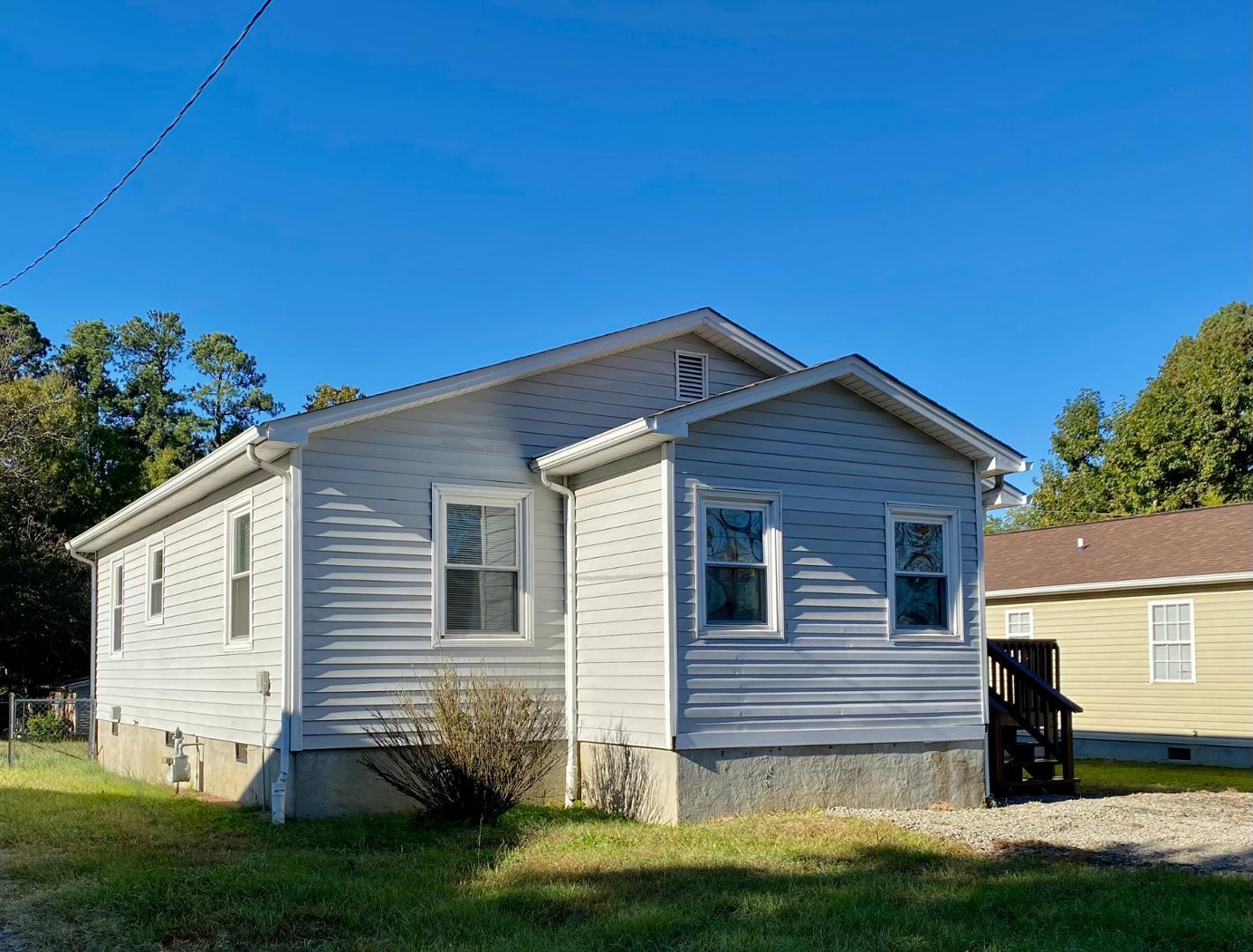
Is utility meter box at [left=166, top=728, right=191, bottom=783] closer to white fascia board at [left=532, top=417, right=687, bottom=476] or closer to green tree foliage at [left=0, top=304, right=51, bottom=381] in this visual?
white fascia board at [left=532, top=417, right=687, bottom=476]

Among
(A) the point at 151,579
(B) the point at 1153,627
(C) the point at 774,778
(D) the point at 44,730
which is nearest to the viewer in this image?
(C) the point at 774,778

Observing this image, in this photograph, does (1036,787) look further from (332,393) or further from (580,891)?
(332,393)

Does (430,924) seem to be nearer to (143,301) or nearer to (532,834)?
(532,834)

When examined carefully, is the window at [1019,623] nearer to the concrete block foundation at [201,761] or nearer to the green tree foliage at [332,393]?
the concrete block foundation at [201,761]

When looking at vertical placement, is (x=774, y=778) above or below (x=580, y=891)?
above

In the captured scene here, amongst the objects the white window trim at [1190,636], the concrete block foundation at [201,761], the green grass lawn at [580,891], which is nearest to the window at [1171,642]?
the white window trim at [1190,636]

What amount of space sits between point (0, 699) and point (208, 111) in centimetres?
2066

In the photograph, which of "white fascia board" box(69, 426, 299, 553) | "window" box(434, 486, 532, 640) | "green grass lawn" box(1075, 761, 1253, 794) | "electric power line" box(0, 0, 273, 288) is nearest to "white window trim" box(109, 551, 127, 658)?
"white fascia board" box(69, 426, 299, 553)

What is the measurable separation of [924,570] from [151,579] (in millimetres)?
10812

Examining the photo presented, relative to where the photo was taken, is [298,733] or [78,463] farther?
[78,463]

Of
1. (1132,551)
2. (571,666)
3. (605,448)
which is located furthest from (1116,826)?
(1132,551)

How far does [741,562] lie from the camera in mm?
11203

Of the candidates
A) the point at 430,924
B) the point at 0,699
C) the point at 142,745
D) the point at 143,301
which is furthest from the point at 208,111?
the point at 143,301

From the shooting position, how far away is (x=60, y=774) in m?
16.0
